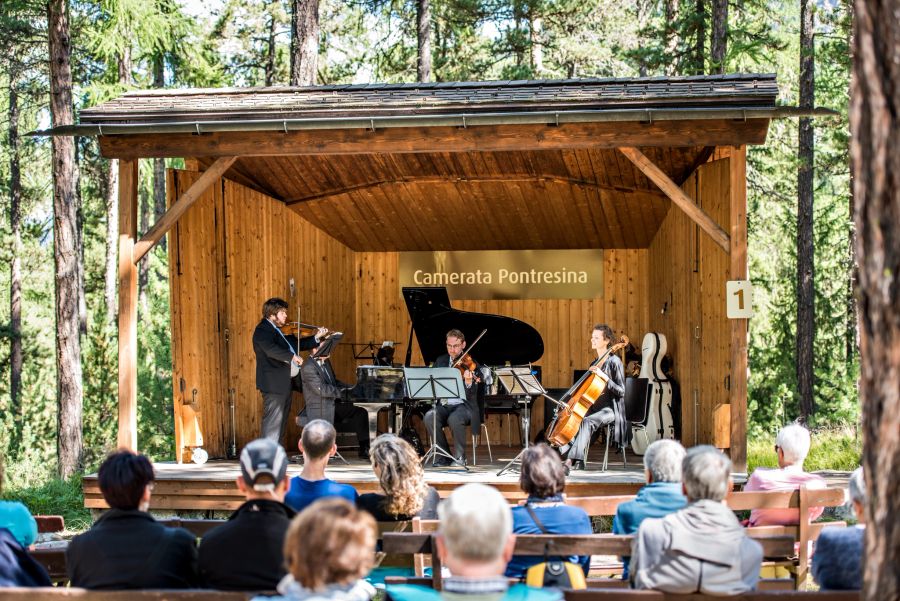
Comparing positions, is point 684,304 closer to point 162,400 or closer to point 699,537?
point 699,537

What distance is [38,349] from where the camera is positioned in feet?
87.4

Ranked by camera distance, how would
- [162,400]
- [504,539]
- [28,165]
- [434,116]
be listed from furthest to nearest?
[28,165], [162,400], [434,116], [504,539]

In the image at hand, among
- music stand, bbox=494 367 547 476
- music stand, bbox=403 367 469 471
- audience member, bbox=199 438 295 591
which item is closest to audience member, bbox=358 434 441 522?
audience member, bbox=199 438 295 591

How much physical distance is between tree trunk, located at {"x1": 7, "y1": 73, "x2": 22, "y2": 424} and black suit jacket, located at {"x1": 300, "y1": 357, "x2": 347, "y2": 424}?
15.7m

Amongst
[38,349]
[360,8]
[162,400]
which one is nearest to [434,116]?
[162,400]

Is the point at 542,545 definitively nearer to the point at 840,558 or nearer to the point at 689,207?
the point at 840,558

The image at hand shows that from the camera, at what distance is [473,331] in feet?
38.9

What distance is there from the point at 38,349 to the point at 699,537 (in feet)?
81.5

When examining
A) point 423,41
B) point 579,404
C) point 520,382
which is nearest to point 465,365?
point 520,382

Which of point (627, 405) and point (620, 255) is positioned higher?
point (620, 255)

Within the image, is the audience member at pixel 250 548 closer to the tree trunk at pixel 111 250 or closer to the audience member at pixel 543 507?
the audience member at pixel 543 507

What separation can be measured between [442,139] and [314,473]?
14.7 feet

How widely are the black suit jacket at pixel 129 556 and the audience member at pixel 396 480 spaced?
4.37 feet

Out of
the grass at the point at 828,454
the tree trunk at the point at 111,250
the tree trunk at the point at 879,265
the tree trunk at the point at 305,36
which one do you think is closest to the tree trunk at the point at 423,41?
the tree trunk at the point at 305,36
